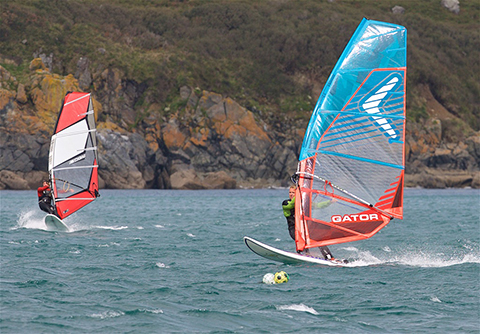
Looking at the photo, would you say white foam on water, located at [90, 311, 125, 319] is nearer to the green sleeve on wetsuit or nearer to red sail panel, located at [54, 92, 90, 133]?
the green sleeve on wetsuit

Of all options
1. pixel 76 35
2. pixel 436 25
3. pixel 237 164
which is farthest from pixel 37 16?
pixel 436 25

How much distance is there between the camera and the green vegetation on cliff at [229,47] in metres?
83.9

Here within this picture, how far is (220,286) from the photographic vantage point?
1427cm

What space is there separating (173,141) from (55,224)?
1962 inches

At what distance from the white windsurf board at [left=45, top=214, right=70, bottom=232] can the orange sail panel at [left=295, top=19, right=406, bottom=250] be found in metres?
13.0

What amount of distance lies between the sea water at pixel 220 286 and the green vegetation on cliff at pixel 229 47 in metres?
58.7

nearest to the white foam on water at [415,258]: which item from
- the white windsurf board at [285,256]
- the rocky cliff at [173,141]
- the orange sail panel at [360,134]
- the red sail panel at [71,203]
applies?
the white windsurf board at [285,256]

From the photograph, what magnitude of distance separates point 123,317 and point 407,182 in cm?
7235

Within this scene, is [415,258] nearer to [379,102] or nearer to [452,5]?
[379,102]

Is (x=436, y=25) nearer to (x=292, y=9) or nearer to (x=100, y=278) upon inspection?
(x=292, y=9)

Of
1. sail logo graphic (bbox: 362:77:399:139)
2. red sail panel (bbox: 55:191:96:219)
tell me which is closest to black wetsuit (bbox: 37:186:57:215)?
red sail panel (bbox: 55:191:96:219)

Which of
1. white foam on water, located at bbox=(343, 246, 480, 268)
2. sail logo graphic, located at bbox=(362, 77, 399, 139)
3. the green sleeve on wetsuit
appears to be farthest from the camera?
white foam on water, located at bbox=(343, 246, 480, 268)

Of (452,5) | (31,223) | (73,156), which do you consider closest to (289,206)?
(73,156)

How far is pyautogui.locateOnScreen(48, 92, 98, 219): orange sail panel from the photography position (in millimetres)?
26547
